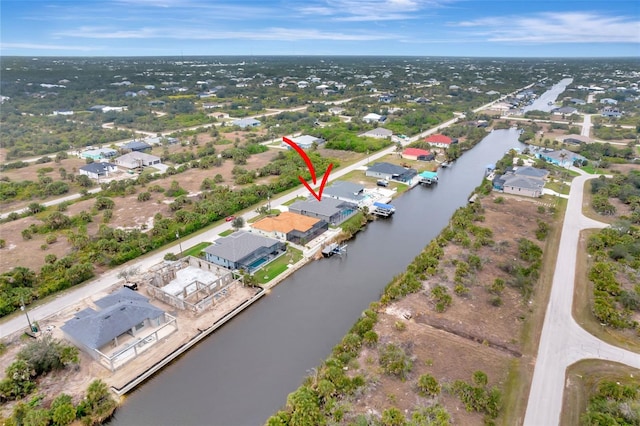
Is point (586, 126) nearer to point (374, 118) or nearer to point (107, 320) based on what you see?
point (374, 118)

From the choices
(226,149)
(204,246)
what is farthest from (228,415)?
(226,149)

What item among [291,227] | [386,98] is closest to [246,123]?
[386,98]

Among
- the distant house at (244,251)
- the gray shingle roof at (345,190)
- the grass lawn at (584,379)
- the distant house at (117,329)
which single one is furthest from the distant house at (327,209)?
the grass lawn at (584,379)

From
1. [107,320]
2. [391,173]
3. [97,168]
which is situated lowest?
[107,320]

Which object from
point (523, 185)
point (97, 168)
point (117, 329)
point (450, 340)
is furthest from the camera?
point (97, 168)

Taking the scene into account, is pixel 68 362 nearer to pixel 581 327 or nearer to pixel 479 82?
pixel 581 327

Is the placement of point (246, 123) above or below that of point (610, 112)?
below
